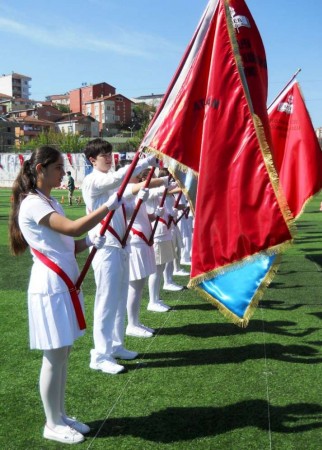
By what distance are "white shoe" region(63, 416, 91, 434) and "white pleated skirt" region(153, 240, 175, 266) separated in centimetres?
374

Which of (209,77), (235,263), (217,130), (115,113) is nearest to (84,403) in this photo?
(235,263)

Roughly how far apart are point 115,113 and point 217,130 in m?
113

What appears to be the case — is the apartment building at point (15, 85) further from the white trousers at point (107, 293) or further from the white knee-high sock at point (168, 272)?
the white trousers at point (107, 293)

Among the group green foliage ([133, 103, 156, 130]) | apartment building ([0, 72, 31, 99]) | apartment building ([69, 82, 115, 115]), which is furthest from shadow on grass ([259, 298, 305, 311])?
apartment building ([0, 72, 31, 99])

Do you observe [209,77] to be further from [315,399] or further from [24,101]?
[24,101]

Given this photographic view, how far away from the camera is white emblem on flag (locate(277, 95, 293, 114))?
289 inches

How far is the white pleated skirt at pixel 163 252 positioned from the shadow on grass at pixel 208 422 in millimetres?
3389

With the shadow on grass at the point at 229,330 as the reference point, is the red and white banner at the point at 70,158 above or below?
above

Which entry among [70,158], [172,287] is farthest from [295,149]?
[70,158]

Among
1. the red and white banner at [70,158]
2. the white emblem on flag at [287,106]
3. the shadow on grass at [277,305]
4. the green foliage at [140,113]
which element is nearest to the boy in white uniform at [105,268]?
A: the shadow on grass at [277,305]

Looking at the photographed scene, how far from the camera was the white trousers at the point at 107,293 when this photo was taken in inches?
196

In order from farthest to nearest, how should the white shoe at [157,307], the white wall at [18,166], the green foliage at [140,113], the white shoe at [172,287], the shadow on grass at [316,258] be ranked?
the green foliage at [140,113]
the white wall at [18,166]
the shadow on grass at [316,258]
the white shoe at [172,287]
the white shoe at [157,307]

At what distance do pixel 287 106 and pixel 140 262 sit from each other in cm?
327

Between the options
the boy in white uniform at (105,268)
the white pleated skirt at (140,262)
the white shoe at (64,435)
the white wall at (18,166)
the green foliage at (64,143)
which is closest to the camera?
the white shoe at (64,435)
